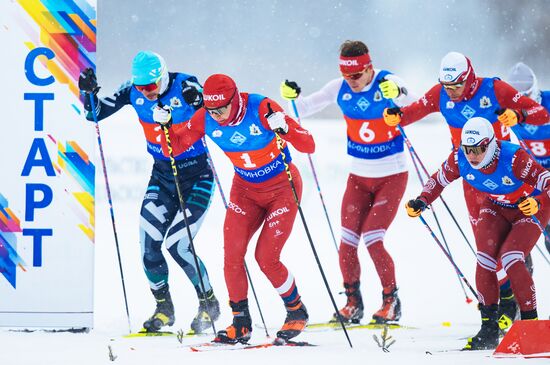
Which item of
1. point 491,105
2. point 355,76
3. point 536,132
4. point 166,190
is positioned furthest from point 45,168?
point 536,132

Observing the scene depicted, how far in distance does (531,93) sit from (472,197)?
1541 millimetres

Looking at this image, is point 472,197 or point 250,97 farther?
point 472,197

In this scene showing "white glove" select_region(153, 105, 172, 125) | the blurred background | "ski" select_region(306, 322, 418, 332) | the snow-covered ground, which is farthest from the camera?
the blurred background

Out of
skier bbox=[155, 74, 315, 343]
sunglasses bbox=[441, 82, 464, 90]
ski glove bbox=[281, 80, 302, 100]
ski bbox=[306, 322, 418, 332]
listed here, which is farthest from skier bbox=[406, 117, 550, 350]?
ski glove bbox=[281, 80, 302, 100]

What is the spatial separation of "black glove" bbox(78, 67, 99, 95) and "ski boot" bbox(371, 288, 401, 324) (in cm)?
230

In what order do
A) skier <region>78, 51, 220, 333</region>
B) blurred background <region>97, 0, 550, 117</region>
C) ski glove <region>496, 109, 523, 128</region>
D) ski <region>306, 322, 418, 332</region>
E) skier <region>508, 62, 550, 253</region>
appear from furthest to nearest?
blurred background <region>97, 0, 550, 117</region> < skier <region>508, 62, 550, 253</region> < ski <region>306, 322, 418, 332</region> < skier <region>78, 51, 220, 333</region> < ski glove <region>496, 109, 523, 128</region>

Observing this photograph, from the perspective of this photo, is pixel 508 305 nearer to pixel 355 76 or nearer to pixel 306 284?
pixel 355 76

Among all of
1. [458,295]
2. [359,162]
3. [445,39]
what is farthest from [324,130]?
[359,162]

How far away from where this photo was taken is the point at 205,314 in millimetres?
5531

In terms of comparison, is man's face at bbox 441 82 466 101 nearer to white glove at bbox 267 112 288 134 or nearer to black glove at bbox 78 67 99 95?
white glove at bbox 267 112 288 134

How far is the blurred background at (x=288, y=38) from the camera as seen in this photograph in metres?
12.0

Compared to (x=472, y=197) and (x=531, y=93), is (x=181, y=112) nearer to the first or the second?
(x=472, y=197)

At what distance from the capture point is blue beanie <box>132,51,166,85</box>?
5.19 meters

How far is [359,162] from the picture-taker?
5992 millimetres
